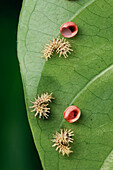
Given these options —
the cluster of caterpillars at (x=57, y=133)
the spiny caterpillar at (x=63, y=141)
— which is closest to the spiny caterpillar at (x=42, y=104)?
the cluster of caterpillars at (x=57, y=133)

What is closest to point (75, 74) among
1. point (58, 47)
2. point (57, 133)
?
point (58, 47)

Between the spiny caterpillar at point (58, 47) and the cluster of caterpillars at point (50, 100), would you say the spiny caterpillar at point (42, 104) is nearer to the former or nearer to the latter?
the cluster of caterpillars at point (50, 100)

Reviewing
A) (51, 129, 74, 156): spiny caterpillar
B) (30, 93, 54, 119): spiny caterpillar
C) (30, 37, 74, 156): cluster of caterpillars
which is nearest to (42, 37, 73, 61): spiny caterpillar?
(30, 37, 74, 156): cluster of caterpillars

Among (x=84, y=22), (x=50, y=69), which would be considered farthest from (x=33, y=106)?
(x=84, y=22)

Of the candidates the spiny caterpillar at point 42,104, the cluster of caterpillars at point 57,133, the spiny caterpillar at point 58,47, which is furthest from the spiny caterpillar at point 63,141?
the spiny caterpillar at point 58,47

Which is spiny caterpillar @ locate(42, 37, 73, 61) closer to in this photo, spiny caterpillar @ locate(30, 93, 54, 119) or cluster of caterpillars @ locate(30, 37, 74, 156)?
cluster of caterpillars @ locate(30, 37, 74, 156)

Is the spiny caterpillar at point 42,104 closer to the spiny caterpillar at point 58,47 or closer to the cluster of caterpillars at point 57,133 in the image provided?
the cluster of caterpillars at point 57,133

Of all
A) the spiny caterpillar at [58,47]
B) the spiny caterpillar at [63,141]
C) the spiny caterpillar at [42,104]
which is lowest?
the spiny caterpillar at [63,141]

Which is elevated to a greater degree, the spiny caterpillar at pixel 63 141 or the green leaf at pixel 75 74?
the green leaf at pixel 75 74
